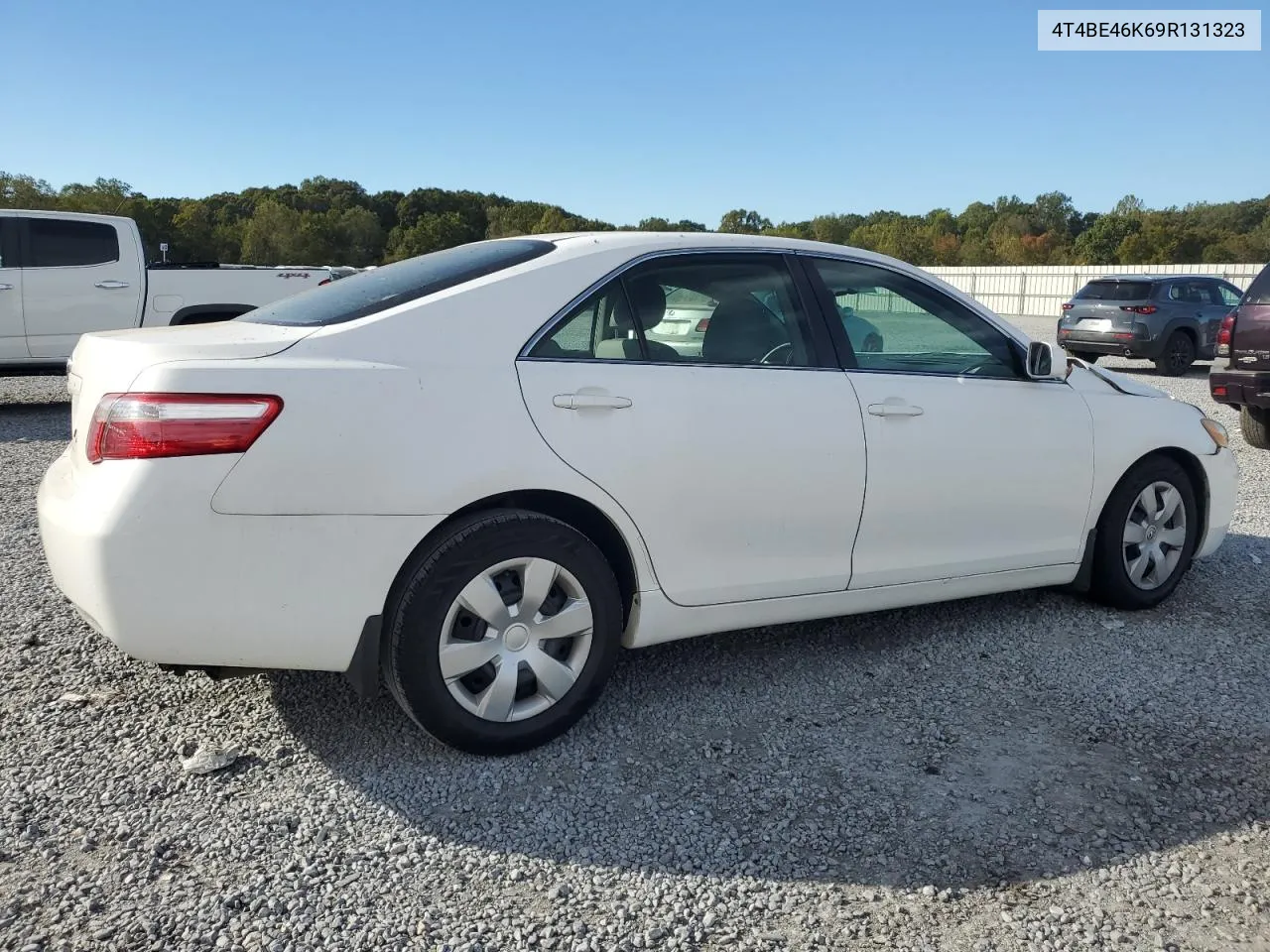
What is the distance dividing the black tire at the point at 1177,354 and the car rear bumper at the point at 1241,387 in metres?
7.83

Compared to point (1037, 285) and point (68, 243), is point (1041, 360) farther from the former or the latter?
point (1037, 285)

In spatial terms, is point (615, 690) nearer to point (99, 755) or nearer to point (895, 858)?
point (895, 858)

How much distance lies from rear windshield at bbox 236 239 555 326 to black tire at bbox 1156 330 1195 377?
587 inches

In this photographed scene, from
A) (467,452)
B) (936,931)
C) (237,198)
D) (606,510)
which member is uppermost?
(237,198)

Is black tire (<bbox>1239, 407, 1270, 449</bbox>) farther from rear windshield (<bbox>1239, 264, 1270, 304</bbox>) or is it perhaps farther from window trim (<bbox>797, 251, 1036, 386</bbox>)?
window trim (<bbox>797, 251, 1036, 386</bbox>)

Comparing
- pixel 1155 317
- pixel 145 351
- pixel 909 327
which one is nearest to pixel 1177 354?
pixel 1155 317

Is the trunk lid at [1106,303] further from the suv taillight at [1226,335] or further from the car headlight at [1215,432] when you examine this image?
the car headlight at [1215,432]

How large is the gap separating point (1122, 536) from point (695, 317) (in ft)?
7.43

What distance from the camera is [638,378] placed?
10.8 ft

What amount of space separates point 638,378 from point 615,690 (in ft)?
3.91

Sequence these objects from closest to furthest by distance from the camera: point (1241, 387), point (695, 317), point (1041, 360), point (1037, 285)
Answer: point (695, 317) < point (1041, 360) < point (1241, 387) < point (1037, 285)

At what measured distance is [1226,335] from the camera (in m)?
8.66

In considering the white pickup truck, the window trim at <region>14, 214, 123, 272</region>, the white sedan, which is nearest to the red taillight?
the white sedan

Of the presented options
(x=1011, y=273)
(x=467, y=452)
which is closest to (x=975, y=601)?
(x=467, y=452)
